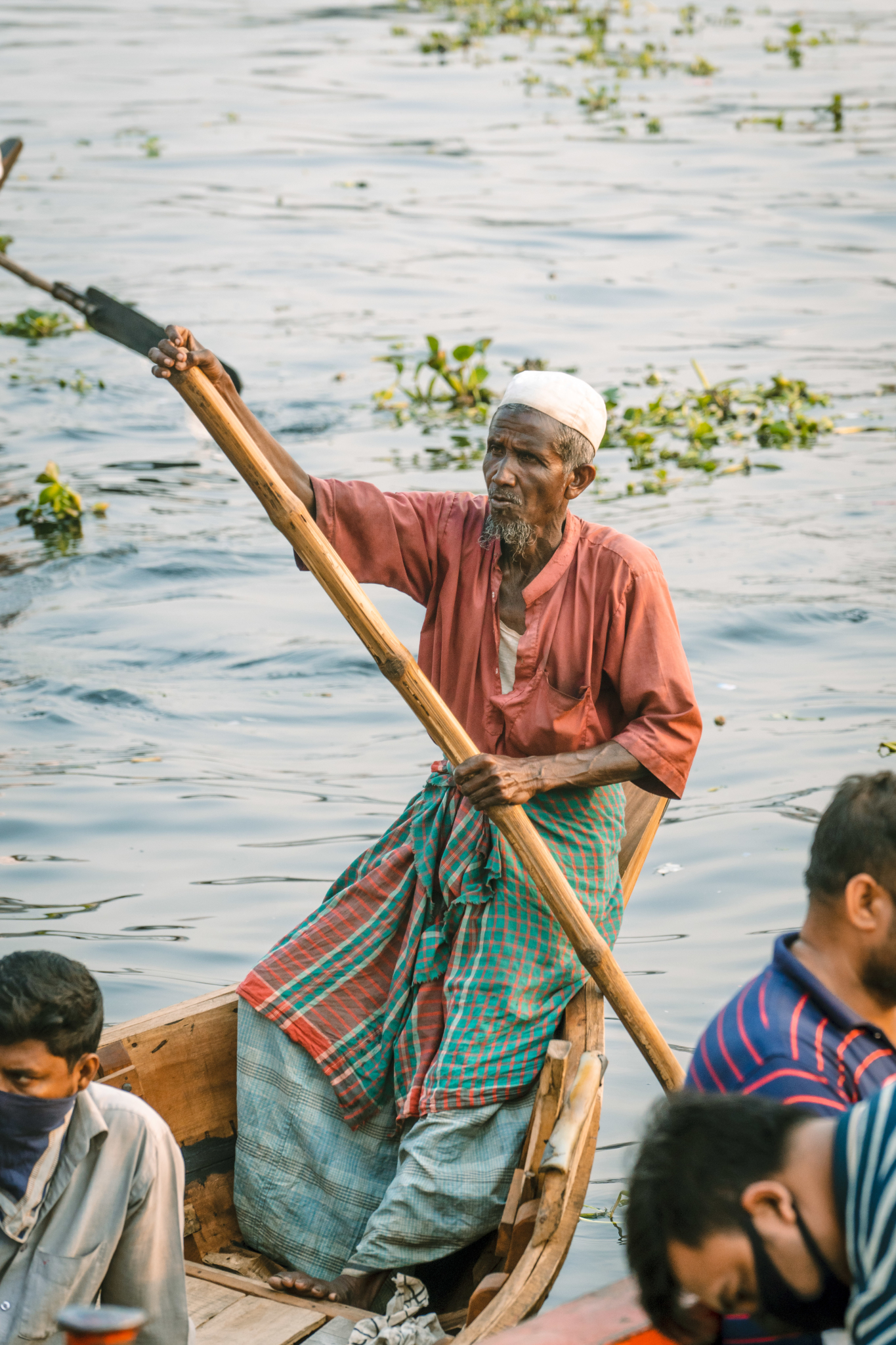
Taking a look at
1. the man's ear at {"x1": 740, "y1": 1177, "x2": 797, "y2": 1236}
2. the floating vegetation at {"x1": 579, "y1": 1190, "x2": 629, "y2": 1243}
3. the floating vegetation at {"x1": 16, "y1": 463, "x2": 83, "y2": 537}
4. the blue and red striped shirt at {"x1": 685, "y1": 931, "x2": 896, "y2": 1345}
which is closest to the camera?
the man's ear at {"x1": 740, "y1": 1177, "x2": 797, "y2": 1236}

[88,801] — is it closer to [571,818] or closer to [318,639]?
[318,639]

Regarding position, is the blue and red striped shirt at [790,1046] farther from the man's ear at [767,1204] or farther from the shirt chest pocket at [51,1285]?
the shirt chest pocket at [51,1285]

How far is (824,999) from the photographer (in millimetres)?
2031

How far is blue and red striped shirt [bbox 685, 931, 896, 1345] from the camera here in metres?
1.96

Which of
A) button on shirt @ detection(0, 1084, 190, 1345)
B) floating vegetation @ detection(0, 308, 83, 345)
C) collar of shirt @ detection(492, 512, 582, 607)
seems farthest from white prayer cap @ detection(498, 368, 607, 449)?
floating vegetation @ detection(0, 308, 83, 345)

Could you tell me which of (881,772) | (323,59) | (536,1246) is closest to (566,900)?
(536,1246)

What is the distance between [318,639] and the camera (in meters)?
7.98

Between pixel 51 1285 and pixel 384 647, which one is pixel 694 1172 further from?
pixel 384 647

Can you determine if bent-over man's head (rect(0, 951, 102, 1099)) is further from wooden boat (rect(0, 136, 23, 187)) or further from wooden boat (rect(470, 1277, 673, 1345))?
wooden boat (rect(0, 136, 23, 187))

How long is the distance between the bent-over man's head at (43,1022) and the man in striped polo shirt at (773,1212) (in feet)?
3.22

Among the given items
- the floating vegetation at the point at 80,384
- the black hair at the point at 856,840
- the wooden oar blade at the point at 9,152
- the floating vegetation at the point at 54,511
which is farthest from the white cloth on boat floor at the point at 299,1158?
the floating vegetation at the point at 80,384

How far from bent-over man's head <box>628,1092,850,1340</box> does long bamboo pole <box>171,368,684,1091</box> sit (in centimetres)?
135

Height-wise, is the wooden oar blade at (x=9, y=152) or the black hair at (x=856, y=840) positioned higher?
the wooden oar blade at (x=9, y=152)

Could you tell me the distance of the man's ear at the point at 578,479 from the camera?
10.9 ft
